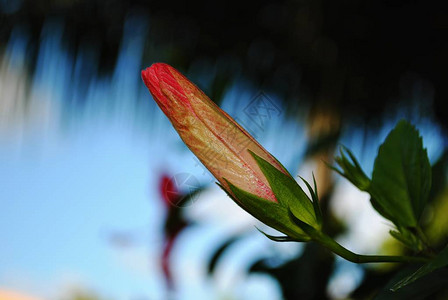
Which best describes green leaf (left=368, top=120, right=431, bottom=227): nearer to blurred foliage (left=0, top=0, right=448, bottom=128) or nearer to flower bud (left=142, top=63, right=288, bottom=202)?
flower bud (left=142, top=63, right=288, bottom=202)

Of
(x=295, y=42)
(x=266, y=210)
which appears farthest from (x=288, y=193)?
(x=295, y=42)

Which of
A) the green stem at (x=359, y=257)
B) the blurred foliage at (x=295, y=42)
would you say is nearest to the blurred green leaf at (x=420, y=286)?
the green stem at (x=359, y=257)

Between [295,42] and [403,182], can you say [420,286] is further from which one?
[295,42]

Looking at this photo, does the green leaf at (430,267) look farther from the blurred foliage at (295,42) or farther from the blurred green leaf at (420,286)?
the blurred foliage at (295,42)

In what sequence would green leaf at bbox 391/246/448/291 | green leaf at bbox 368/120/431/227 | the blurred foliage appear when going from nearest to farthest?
green leaf at bbox 391/246/448/291, green leaf at bbox 368/120/431/227, the blurred foliage

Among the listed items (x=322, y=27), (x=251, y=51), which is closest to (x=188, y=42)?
(x=251, y=51)

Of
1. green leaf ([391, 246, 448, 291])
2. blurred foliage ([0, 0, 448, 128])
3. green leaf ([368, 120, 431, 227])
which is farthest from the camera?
blurred foliage ([0, 0, 448, 128])

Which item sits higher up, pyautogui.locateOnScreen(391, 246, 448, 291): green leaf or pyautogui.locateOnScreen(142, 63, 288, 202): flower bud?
pyautogui.locateOnScreen(142, 63, 288, 202): flower bud

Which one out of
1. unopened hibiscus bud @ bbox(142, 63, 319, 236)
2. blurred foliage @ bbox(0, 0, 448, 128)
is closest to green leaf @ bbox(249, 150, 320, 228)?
unopened hibiscus bud @ bbox(142, 63, 319, 236)

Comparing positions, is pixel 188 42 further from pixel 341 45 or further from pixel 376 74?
pixel 376 74

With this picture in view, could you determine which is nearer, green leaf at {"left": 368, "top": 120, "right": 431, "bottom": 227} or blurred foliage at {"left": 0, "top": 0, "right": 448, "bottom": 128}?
green leaf at {"left": 368, "top": 120, "right": 431, "bottom": 227}

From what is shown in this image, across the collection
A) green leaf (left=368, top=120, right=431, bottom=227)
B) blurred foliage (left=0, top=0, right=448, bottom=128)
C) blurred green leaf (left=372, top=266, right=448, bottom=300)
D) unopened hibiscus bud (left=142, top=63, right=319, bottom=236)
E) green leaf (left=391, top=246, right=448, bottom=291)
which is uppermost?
blurred foliage (left=0, top=0, right=448, bottom=128)
